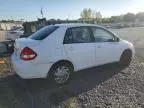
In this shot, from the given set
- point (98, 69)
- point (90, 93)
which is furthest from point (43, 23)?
point (90, 93)

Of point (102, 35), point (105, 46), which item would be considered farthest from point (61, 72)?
point (102, 35)

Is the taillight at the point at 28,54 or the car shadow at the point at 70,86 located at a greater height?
the taillight at the point at 28,54

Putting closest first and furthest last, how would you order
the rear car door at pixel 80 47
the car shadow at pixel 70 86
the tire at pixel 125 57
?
the car shadow at pixel 70 86, the rear car door at pixel 80 47, the tire at pixel 125 57

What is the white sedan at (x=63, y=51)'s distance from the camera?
5.66m

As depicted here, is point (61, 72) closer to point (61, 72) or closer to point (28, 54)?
point (61, 72)

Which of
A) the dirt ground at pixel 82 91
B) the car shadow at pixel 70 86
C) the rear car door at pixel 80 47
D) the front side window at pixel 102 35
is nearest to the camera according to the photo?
the dirt ground at pixel 82 91

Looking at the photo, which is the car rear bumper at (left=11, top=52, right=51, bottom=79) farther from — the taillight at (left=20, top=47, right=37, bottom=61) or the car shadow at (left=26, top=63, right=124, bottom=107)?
the car shadow at (left=26, top=63, right=124, bottom=107)

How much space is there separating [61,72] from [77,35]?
1.17 metres

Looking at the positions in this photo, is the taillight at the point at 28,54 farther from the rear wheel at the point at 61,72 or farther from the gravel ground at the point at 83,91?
the gravel ground at the point at 83,91

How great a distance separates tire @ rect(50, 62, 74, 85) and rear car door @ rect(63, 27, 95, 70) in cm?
24

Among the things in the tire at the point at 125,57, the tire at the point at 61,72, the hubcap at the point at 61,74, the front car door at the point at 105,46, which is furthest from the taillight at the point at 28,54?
the tire at the point at 125,57

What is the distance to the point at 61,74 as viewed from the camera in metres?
6.10

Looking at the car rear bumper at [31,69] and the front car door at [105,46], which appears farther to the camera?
the front car door at [105,46]

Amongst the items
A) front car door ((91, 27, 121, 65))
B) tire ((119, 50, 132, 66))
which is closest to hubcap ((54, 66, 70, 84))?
front car door ((91, 27, 121, 65))
